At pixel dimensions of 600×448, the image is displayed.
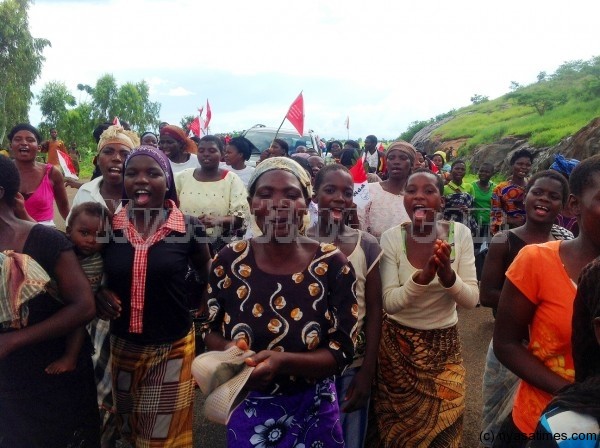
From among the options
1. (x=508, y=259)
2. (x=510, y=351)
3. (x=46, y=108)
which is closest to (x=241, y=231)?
(x=508, y=259)

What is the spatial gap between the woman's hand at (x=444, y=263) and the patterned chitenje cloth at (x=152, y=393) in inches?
52.4

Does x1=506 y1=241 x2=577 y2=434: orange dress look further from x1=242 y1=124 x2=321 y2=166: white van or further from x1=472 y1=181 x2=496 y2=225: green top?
x1=242 y1=124 x2=321 y2=166: white van

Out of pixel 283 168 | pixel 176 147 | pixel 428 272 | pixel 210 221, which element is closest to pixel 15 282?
pixel 283 168

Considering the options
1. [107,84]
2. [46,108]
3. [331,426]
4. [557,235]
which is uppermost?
[107,84]

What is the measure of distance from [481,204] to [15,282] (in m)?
5.41

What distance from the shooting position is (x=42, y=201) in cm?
420

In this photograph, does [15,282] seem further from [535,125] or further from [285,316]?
[535,125]

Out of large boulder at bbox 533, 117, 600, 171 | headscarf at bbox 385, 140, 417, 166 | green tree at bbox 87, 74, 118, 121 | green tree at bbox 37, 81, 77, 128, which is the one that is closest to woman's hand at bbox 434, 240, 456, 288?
headscarf at bbox 385, 140, 417, 166

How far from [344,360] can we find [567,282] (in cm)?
81

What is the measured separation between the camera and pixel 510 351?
173cm

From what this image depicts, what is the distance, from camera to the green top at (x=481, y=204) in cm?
583

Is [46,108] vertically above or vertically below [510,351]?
above

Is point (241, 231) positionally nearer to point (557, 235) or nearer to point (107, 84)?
point (557, 235)

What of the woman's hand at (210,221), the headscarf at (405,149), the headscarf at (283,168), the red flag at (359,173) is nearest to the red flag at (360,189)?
the red flag at (359,173)
